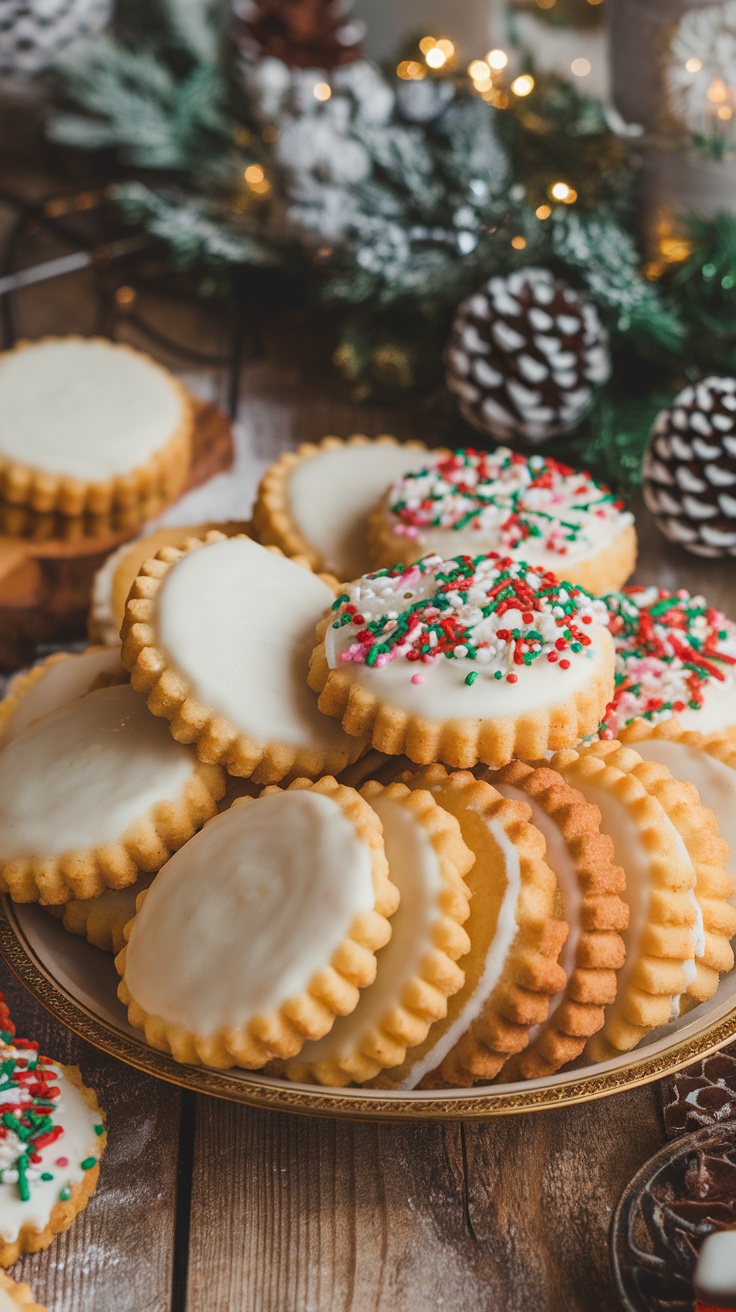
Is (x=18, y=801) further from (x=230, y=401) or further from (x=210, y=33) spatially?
(x=210, y=33)

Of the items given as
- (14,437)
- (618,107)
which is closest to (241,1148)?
(14,437)

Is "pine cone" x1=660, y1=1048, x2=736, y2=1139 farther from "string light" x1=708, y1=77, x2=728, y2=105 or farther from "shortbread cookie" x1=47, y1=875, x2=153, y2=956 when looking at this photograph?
"string light" x1=708, y1=77, x2=728, y2=105

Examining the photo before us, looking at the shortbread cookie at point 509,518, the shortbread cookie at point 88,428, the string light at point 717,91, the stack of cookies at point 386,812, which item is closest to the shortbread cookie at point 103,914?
the stack of cookies at point 386,812

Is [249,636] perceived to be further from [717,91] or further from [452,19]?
[452,19]

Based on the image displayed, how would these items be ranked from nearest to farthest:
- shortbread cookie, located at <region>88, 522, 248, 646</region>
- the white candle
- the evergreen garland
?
shortbread cookie, located at <region>88, 522, 248, 646</region>, the evergreen garland, the white candle

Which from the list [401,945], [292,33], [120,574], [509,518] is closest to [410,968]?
[401,945]

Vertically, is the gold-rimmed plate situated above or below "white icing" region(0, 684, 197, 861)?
below

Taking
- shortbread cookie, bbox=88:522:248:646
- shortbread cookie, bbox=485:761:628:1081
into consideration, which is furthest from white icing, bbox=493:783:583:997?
shortbread cookie, bbox=88:522:248:646
